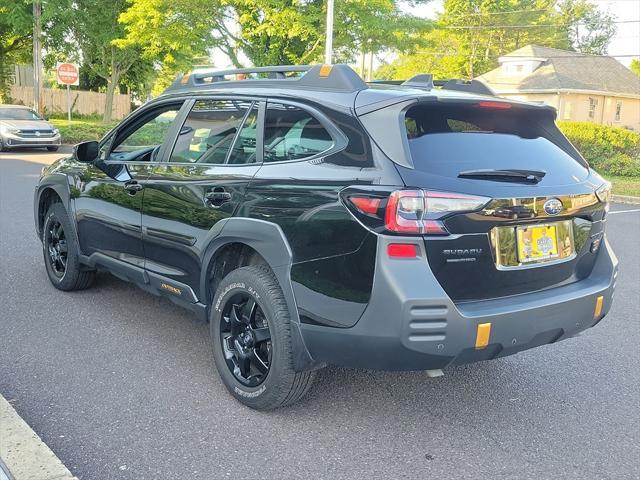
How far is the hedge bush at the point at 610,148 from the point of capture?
1936 cm

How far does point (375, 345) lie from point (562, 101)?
136 ft

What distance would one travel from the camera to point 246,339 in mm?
3559

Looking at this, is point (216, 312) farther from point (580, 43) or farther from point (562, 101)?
point (580, 43)

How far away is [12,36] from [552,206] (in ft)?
122

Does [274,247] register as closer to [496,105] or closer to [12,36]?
[496,105]

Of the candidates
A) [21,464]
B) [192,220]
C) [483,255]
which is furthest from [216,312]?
[483,255]

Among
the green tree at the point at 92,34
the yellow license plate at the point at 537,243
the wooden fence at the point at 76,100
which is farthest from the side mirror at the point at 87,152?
the wooden fence at the point at 76,100

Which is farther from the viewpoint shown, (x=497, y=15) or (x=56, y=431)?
(x=497, y=15)

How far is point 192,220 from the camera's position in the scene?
385 centimetres

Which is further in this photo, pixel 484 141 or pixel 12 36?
pixel 12 36

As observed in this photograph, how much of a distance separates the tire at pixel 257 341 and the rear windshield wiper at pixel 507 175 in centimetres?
113

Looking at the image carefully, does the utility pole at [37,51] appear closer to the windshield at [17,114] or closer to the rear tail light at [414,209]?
the windshield at [17,114]

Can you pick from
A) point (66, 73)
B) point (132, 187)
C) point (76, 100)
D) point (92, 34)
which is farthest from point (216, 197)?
point (76, 100)

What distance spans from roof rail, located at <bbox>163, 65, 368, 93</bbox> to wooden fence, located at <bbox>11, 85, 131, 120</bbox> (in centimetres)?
4000
